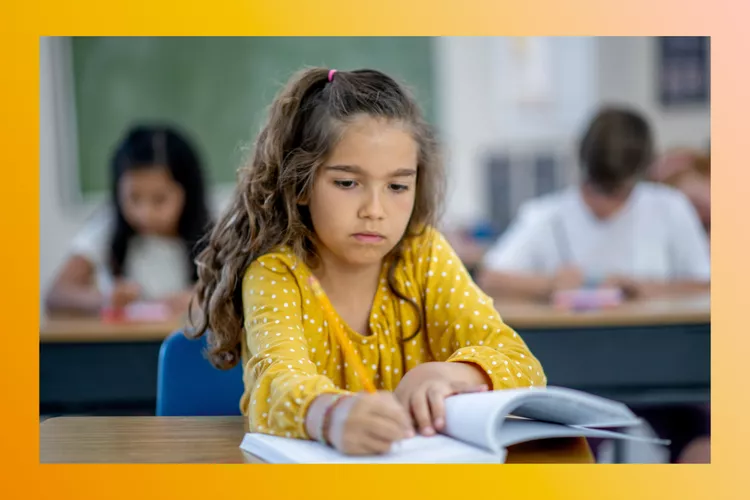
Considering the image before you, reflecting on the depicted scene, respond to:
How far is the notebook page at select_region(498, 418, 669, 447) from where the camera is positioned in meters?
0.91

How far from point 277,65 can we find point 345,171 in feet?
14.9

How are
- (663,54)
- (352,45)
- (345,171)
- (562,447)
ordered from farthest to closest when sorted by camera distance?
(352,45)
(663,54)
(345,171)
(562,447)

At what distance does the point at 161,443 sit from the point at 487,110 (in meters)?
4.98

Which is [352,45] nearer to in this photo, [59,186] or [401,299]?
[59,186]

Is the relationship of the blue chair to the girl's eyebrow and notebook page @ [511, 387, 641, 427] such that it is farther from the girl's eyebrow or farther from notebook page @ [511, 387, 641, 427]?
notebook page @ [511, 387, 641, 427]

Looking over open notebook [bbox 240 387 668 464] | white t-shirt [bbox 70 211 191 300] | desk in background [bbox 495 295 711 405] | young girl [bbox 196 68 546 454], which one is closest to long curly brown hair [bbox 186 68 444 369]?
young girl [bbox 196 68 546 454]

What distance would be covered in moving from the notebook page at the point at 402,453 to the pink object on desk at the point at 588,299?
5.81ft

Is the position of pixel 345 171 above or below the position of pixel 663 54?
below

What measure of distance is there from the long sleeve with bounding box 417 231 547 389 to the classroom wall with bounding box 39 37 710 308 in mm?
4149

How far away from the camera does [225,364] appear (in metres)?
1.31

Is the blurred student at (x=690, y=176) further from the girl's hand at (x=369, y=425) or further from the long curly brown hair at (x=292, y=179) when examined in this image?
the girl's hand at (x=369, y=425)
